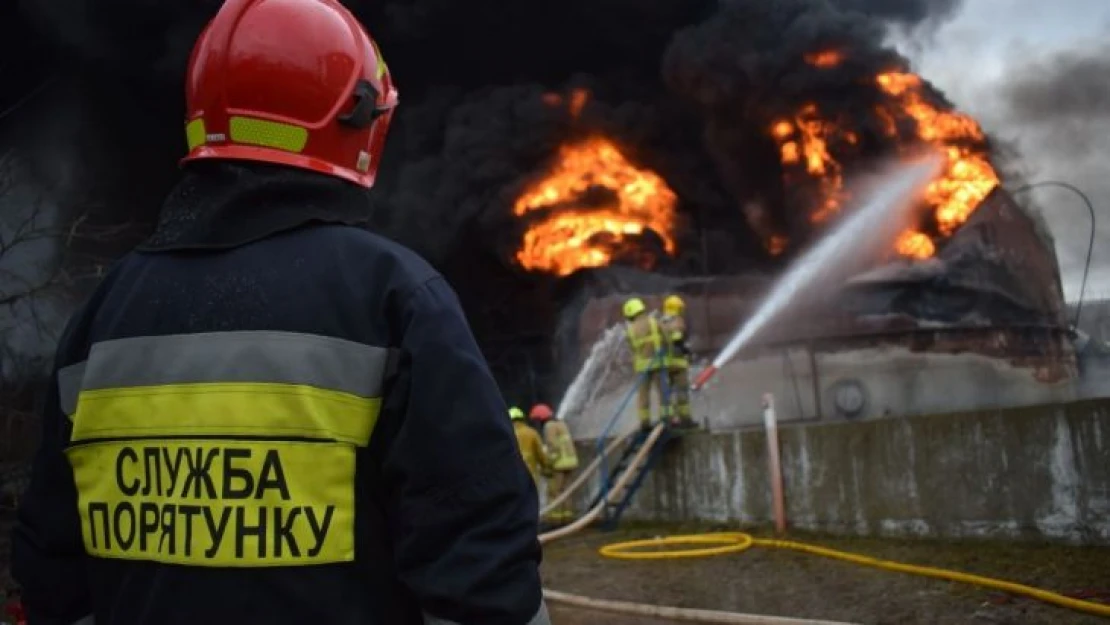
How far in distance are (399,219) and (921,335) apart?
13806mm

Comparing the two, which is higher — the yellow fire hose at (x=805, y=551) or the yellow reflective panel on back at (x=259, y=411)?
the yellow reflective panel on back at (x=259, y=411)

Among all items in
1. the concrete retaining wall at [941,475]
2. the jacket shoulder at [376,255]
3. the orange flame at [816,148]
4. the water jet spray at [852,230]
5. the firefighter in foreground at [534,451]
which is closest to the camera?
the jacket shoulder at [376,255]

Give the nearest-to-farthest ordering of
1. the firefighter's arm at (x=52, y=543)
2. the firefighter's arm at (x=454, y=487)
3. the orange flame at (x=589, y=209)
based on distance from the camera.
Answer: the firefighter's arm at (x=454, y=487)
the firefighter's arm at (x=52, y=543)
the orange flame at (x=589, y=209)

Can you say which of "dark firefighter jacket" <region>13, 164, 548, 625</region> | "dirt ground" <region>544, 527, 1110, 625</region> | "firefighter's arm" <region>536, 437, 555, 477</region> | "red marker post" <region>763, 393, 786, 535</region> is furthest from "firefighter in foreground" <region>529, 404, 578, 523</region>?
"dark firefighter jacket" <region>13, 164, 548, 625</region>

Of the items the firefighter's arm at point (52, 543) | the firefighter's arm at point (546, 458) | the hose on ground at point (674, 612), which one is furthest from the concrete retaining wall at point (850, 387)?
the firefighter's arm at point (52, 543)

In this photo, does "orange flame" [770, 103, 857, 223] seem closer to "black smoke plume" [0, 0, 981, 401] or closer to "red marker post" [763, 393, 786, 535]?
"black smoke plume" [0, 0, 981, 401]

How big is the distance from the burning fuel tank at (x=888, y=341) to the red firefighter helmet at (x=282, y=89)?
1285 centimetres

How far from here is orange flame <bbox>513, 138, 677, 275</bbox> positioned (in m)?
22.5

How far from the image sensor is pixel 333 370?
3.89ft

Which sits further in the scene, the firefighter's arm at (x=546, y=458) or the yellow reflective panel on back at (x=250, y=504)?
the firefighter's arm at (x=546, y=458)

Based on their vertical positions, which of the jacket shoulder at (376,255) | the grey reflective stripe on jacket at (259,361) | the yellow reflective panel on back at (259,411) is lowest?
the yellow reflective panel on back at (259,411)

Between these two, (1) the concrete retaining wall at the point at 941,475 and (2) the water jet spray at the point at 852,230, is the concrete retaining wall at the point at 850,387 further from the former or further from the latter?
(1) the concrete retaining wall at the point at 941,475

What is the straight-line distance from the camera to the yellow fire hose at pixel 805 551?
3.96 metres

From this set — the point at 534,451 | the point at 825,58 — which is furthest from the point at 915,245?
the point at 534,451
